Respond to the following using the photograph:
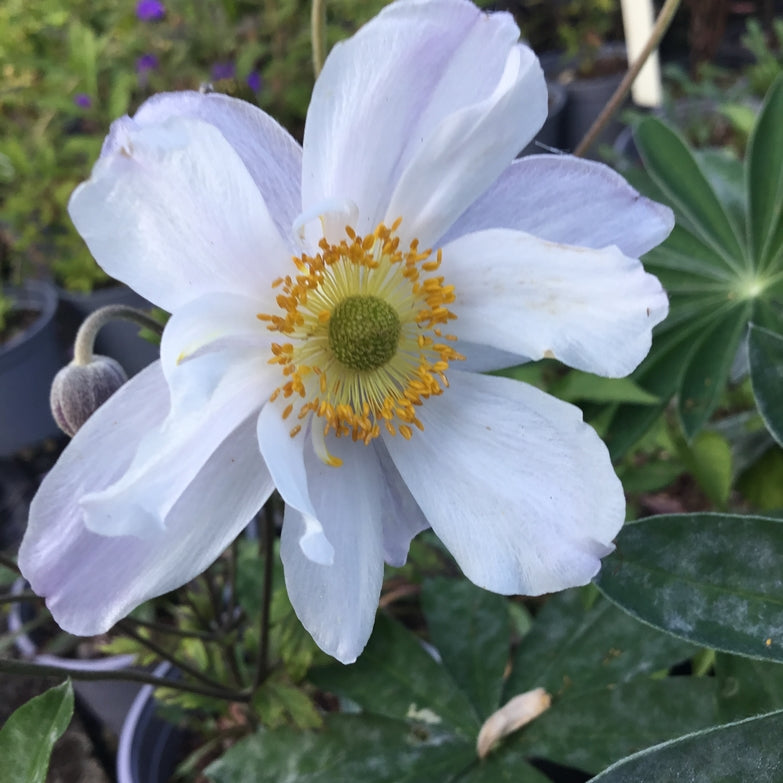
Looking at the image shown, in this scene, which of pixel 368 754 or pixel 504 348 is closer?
pixel 504 348

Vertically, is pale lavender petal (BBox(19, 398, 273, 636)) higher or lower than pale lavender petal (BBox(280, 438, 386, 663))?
higher

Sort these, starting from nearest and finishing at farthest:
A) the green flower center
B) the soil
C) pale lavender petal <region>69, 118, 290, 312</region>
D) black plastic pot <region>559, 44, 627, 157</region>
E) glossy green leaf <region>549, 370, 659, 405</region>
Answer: pale lavender petal <region>69, 118, 290, 312</region>
the green flower center
glossy green leaf <region>549, 370, 659, 405</region>
the soil
black plastic pot <region>559, 44, 627, 157</region>

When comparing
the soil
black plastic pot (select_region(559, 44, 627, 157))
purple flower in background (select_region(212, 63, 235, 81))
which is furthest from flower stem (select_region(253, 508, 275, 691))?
black plastic pot (select_region(559, 44, 627, 157))

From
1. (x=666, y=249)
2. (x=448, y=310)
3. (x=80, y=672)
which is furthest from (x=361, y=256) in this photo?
(x=666, y=249)

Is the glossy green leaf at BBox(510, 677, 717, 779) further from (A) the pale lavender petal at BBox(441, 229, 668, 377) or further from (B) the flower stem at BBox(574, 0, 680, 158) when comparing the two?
(B) the flower stem at BBox(574, 0, 680, 158)

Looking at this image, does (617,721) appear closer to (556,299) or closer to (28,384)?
(556,299)

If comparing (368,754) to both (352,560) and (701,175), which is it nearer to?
(352,560)
